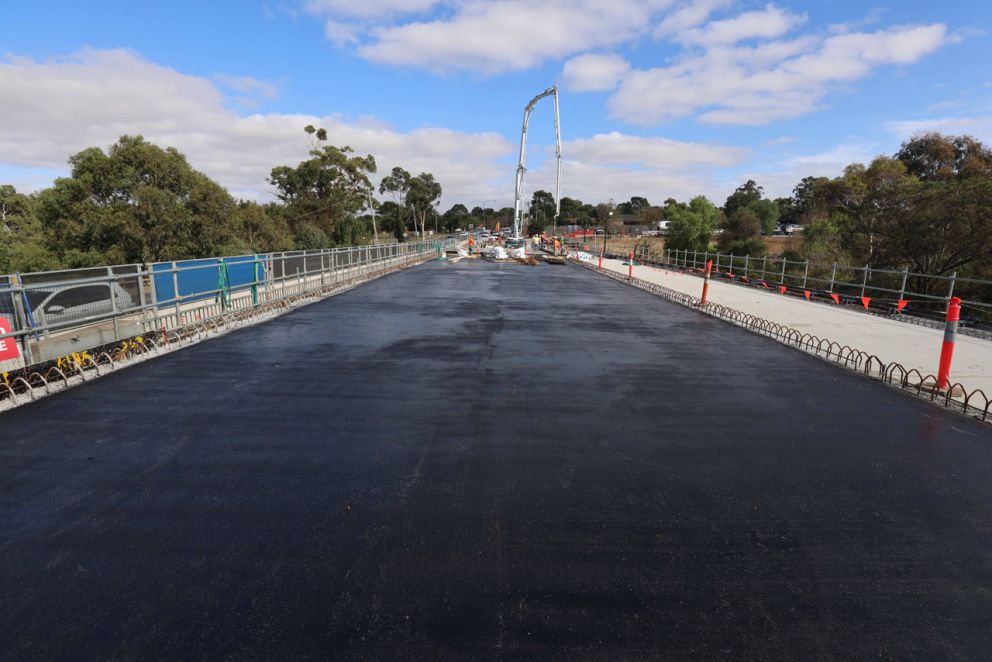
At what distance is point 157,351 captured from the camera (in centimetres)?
912

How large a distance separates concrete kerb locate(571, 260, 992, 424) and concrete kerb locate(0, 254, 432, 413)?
36.6ft

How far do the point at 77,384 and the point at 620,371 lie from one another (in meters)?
7.71

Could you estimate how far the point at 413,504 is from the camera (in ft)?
13.5

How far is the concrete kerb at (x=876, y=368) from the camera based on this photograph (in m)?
6.70

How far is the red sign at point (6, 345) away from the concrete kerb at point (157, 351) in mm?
286

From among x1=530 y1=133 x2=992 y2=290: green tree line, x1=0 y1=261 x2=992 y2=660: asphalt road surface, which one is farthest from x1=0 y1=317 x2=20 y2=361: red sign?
x1=530 y1=133 x2=992 y2=290: green tree line

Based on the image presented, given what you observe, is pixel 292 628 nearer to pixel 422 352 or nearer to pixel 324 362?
pixel 324 362

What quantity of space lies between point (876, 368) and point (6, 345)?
1270 cm

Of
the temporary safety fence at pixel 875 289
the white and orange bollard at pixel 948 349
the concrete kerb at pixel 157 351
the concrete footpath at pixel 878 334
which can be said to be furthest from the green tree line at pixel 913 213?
the concrete kerb at pixel 157 351

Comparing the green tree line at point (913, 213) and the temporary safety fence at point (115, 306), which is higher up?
the green tree line at point (913, 213)

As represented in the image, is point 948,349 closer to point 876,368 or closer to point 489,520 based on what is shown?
point 876,368

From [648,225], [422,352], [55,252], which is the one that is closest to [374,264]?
→ [55,252]

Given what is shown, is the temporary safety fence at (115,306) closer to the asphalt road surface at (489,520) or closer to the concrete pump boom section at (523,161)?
the asphalt road surface at (489,520)

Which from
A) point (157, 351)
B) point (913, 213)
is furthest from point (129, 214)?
point (913, 213)
